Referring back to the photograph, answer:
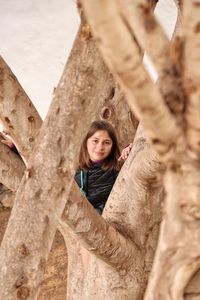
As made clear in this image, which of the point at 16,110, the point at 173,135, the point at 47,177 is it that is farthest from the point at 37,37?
the point at 173,135

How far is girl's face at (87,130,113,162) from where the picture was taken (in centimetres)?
218

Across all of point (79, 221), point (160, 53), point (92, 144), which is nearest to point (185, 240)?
point (160, 53)

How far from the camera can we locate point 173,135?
989mm

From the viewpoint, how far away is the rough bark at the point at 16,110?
184 cm

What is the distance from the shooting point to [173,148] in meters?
1.01

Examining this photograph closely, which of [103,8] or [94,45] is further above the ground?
[94,45]

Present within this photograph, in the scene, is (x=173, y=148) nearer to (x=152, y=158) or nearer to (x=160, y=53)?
(x=160, y=53)

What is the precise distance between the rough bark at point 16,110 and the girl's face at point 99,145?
0.34m

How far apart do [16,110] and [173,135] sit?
95 cm

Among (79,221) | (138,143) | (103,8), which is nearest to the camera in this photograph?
(103,8)

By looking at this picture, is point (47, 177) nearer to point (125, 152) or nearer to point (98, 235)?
point (98, 235)

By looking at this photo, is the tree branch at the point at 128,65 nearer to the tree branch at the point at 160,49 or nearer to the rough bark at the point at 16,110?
the tree branch at the point at 160,49

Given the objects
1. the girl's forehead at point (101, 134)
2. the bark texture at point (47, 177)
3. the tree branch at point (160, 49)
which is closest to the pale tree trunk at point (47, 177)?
the bark texture at point (47, 177)

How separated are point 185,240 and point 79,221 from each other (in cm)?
55
